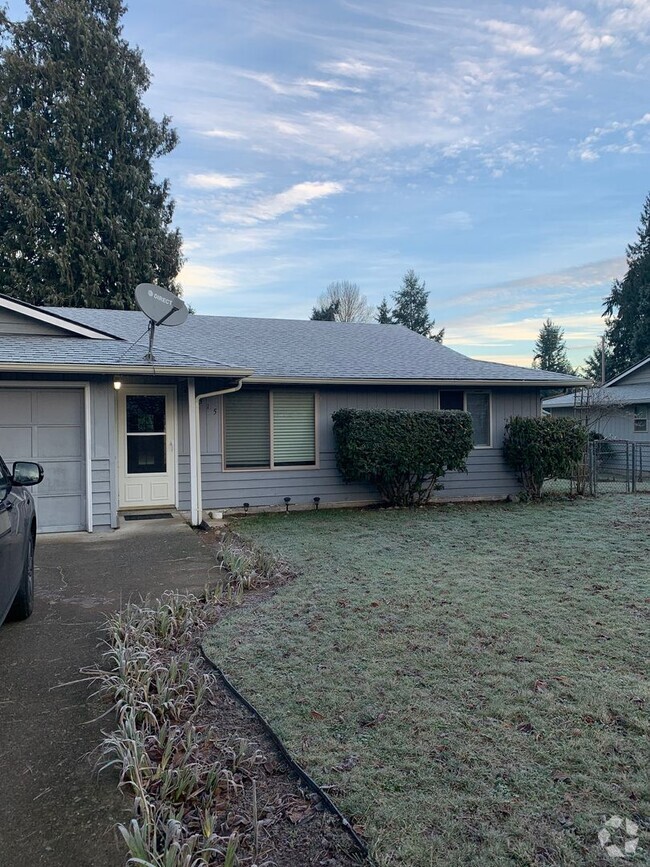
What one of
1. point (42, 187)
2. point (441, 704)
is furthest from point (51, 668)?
point (42, 187)

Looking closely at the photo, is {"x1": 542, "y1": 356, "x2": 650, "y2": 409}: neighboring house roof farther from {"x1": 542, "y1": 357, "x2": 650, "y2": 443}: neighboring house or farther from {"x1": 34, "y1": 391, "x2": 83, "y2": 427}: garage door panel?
{"x1": 34, "y1": 391, "x2": 83, "y2": 427}: garage door panel

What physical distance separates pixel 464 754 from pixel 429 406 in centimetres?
855

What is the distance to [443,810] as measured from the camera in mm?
2217

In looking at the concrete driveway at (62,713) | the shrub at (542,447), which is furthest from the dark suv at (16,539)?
the shrub at (542,447)

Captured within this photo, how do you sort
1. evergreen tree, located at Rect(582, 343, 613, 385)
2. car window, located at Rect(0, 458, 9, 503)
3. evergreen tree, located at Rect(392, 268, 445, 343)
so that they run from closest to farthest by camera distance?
car window, located at Rect(0, 458, 9, 503), evergreen tree, located at Rect(582, 343, 613, 385), evergreen tree, located at Rect(392, 268, 445, 343)

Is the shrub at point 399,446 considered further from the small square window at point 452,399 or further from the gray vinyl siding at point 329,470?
the small square window at point 452,399

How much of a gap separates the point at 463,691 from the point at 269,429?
7.09 metres

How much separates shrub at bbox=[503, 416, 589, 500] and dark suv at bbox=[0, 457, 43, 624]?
8807mm

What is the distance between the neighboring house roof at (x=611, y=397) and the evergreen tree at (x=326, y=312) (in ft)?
56.2

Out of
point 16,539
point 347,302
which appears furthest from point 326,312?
point 16,539

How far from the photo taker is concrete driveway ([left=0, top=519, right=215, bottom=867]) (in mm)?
2041

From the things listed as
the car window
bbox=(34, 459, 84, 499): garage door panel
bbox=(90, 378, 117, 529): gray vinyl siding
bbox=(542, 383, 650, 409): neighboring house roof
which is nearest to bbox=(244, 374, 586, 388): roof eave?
bbox=(90, 378, 117, 529): gray vinyl siding

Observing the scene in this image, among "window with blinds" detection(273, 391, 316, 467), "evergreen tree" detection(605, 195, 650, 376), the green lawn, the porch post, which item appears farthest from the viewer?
"evergreen tree" detection(605, 195, 650, 376)

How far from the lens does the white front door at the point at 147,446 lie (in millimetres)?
9422
